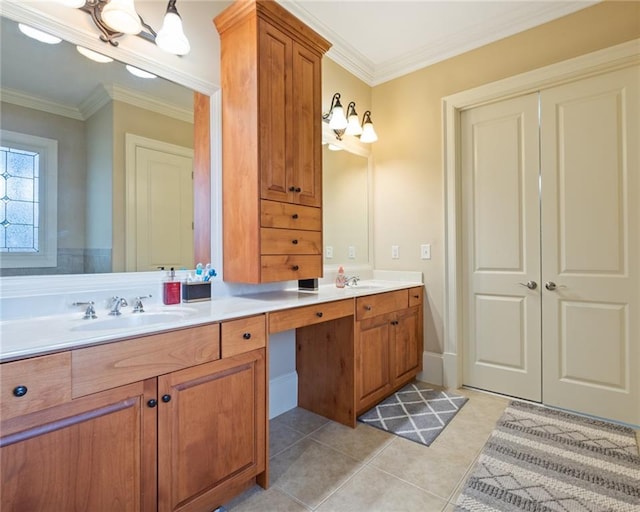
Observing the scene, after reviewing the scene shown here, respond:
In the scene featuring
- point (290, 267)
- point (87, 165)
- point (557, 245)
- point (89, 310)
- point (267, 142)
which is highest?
point (267, 142)

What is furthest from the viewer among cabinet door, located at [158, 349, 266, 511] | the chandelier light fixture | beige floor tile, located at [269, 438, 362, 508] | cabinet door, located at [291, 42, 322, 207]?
the chandelier light fixture

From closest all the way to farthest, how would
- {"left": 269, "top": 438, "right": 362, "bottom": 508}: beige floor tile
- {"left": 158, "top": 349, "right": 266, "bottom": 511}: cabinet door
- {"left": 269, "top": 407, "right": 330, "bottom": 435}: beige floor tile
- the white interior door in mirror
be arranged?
{"left": 158, "top": 349, "right": 266, "bottom": 511}: cabinet door, {"left": 269, "top": 438, "right": 362, "bottom": 508}: beige floor tile, the white interior door in mirror, {"left": 269, "top": 407, "right": 330, "bottom": 435}: beige floor tile

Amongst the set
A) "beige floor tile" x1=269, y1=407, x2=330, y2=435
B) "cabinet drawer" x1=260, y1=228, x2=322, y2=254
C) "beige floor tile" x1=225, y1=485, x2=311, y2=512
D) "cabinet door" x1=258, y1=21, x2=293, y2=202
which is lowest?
"beige floor tile" x1=225, y1=485, x2=311, y2=512

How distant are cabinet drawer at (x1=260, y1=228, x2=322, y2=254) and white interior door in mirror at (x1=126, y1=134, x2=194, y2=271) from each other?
45 centimetres

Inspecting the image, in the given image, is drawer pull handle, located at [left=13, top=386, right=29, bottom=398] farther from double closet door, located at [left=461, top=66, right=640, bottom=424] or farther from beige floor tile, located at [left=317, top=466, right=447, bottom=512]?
double closet door, located at [left=461, top=66, right=640, bottom=424]

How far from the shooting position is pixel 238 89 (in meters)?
1.86

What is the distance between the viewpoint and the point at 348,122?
9.28 feet

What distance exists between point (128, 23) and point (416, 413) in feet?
8.77

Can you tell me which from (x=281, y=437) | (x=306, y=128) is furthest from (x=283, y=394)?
(x=306, y=128)

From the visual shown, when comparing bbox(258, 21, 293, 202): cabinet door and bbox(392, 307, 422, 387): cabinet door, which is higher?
bbox(258, 21, 293, 202): cabinet door

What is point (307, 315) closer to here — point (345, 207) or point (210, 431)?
point (210, 431)

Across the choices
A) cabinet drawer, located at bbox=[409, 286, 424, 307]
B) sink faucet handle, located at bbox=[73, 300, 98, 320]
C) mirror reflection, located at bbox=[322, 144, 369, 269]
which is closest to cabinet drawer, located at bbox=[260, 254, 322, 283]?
mirror reflection, located at bbox=[322, 144, 369, 269]

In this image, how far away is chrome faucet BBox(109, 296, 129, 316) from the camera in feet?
4.74

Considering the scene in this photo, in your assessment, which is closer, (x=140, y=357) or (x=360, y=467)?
(x=140, y=357)
